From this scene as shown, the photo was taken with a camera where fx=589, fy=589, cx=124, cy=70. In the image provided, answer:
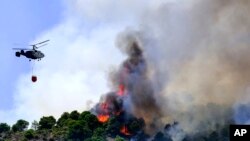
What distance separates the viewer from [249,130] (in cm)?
4769

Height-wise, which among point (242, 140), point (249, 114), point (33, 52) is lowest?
point (242, 140)

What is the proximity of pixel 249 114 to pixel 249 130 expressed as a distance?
154856mm

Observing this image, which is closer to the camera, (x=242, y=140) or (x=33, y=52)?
(x=242, y=140)

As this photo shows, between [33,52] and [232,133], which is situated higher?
[33,52]

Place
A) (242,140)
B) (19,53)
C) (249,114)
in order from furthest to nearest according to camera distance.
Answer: (249,114) → (19,53) → (242,140)

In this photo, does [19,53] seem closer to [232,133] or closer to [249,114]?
[249,114]

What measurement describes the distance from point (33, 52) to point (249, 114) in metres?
80.6

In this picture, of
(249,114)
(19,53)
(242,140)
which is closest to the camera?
(242,140)

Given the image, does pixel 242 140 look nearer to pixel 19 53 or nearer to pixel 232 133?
pixel 232 133

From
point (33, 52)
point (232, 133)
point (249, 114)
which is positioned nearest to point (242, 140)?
point (232, 133)

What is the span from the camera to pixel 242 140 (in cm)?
4700

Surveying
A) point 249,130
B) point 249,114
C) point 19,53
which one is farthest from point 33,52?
point 249,130

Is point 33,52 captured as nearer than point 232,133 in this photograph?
No

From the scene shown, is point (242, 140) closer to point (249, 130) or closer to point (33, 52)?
point (249, 130)
